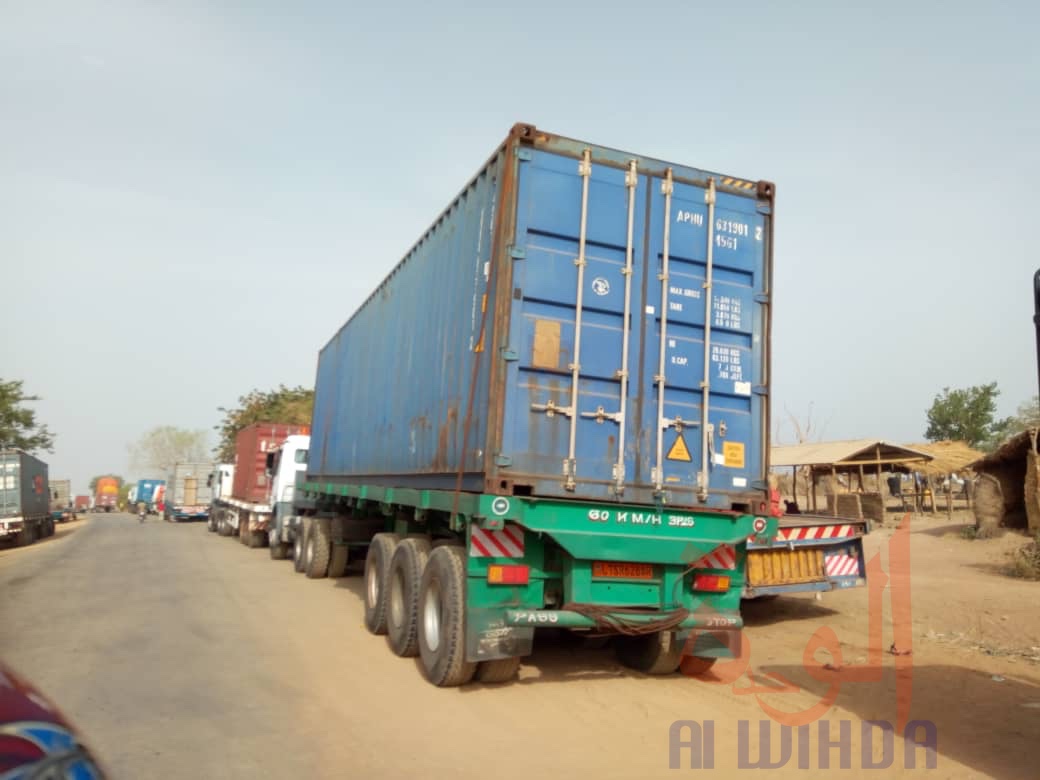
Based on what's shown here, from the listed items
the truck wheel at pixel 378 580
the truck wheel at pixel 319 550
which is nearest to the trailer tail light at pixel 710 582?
the truck wheel at pixel 378 580

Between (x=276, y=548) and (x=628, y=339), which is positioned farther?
(x=276, y=548)

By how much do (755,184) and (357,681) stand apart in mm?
5770

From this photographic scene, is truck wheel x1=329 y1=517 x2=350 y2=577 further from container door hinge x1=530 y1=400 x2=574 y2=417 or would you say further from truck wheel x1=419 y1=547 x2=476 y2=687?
container door hinge x1=530 y1=400 x2=574 y2=417

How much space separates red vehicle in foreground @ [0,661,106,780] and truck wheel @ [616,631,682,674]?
5.33 m

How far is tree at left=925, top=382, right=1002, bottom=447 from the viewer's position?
50.1m

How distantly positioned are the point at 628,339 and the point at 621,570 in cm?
194

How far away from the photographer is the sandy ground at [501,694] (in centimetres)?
458

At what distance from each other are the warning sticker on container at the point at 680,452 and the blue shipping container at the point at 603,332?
0.01m

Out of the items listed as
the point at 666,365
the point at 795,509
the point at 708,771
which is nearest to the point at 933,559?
the point at 795,509

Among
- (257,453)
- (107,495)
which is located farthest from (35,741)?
(107,495)

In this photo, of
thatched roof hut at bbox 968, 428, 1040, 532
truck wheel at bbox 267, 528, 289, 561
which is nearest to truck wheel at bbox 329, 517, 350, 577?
truck wheel at bbox 267, 528, 289, 561

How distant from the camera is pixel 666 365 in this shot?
6496 millimetres

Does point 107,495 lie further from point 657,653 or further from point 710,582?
point 710,582

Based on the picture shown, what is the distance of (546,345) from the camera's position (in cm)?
611
